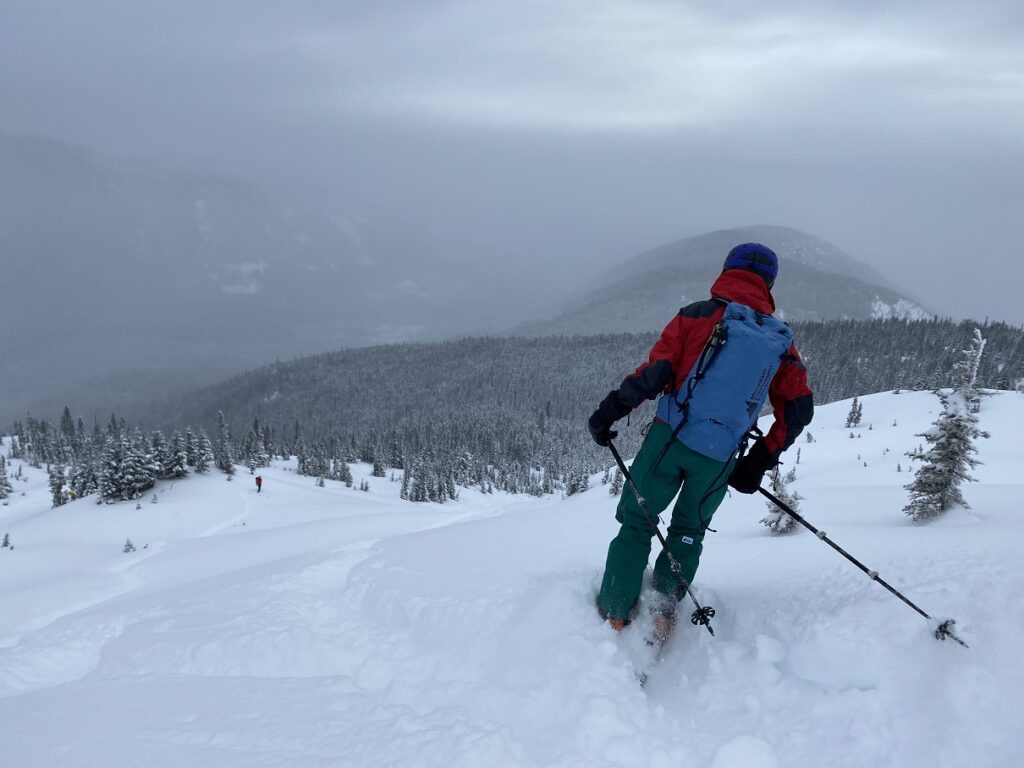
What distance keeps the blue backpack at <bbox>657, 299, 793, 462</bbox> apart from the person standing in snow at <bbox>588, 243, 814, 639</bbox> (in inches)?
1.4

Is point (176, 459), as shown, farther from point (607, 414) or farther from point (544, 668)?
point (607, 414)

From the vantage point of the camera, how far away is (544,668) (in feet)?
13.3

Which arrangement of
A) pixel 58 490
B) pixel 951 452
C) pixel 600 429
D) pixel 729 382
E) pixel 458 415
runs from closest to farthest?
pixel 729 382
pixel 600 429
pixel 951 452
pixel 58 490
pixel 458 415

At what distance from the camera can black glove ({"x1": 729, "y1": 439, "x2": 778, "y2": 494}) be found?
4.49 m

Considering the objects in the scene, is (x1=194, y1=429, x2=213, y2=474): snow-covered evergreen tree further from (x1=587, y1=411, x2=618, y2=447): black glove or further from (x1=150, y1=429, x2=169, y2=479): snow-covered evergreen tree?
(x1=587, y1=411, x2=618, y2=447): black glove

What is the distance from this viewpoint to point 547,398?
6225 inches

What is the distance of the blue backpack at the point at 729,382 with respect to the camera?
3916 millimetres

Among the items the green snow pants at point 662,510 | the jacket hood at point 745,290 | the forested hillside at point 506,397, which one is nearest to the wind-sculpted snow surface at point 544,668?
the green snow pants at point 662,510

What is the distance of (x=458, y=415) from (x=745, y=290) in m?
137

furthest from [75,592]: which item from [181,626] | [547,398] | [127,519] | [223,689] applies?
[547,398]

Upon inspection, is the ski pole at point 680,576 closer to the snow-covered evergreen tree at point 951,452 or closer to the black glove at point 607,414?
the black glove at point 607,414

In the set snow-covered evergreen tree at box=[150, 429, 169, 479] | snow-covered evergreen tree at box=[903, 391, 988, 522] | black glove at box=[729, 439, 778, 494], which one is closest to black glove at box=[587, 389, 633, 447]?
black glove at box=[729, 439, 778, 494]

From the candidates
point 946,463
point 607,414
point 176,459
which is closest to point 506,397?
point 176,459

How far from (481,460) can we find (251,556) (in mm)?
89406
